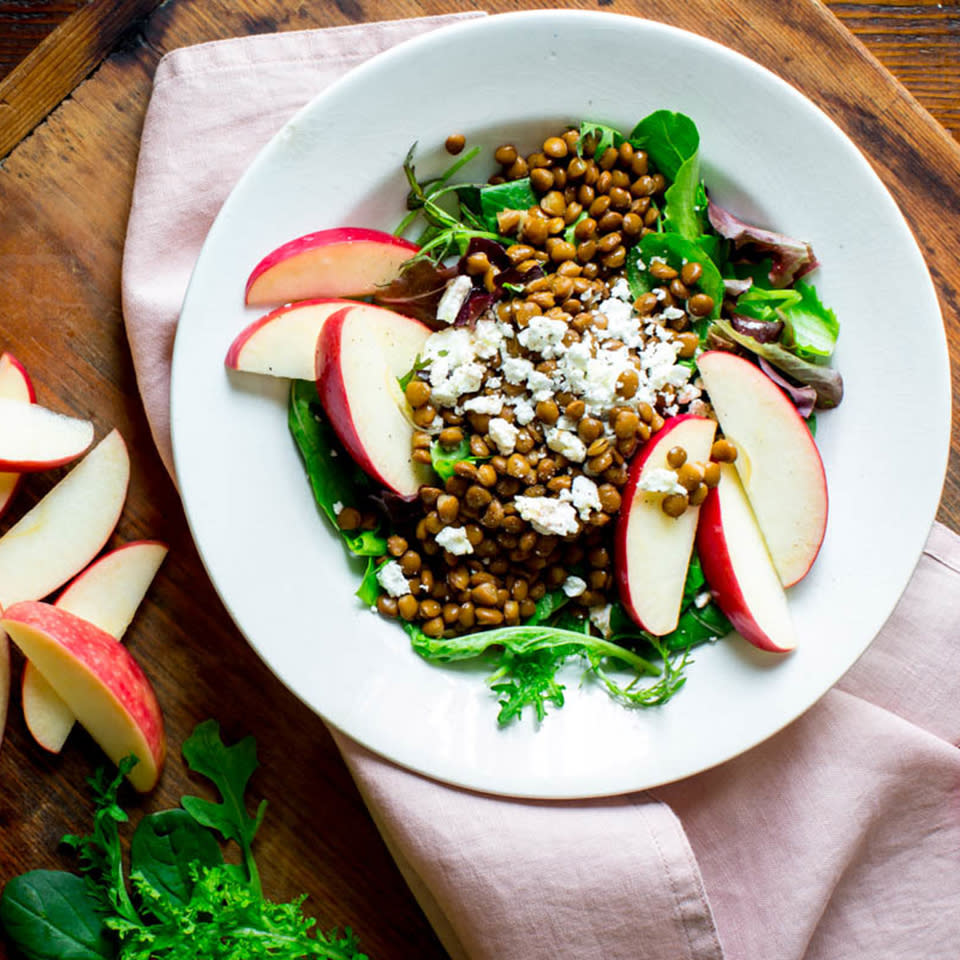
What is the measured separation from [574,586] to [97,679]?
95 centimetres

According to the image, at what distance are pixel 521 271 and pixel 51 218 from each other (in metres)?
0.98

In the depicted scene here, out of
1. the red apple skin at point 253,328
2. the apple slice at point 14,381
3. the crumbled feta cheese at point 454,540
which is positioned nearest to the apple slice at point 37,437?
the apple slice at point 14,381

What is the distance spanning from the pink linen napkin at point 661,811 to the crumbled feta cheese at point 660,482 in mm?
638

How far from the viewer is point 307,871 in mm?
2109

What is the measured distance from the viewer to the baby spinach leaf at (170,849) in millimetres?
2055

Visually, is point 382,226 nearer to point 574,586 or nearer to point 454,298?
point 454,298

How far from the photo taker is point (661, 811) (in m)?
2.00

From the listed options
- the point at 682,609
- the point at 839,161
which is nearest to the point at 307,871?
the point at 682,609

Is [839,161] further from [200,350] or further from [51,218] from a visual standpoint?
[51,218]

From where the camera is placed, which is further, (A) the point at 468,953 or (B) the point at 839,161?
(A) the point at 468,953

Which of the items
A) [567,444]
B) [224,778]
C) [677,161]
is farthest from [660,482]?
[224,778]

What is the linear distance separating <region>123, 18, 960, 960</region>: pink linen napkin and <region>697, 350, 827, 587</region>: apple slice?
0.38 meters

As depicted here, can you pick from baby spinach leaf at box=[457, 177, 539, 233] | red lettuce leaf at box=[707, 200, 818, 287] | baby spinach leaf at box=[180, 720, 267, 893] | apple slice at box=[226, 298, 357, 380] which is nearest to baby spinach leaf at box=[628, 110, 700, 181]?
red lettuce leaf at box=[707, 200, 818, 287]

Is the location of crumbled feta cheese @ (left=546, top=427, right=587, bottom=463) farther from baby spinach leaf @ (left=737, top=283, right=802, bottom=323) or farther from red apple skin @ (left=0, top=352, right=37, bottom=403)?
red apple skin @ (left=0, top=352, right=37, bottom=403)
